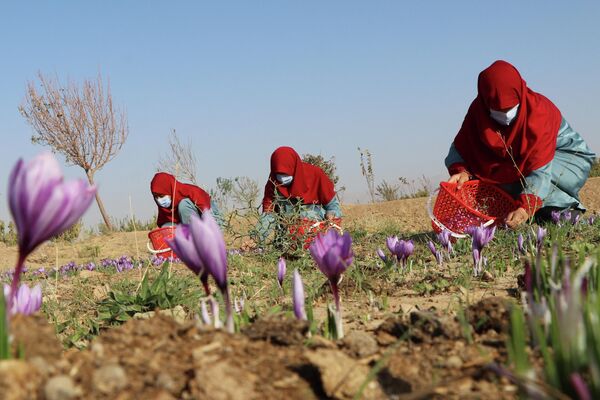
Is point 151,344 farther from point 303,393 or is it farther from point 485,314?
point 485,314

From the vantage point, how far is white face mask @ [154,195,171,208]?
30.2ft

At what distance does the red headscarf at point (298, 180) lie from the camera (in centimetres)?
761

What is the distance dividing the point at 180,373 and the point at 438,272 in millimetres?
2582

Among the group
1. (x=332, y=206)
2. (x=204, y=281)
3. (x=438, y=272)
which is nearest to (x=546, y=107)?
(x=332, y=206)

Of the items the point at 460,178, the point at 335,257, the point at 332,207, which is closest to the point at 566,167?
the point at 460,178

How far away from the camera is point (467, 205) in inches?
224

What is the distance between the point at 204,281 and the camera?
151 centimetres

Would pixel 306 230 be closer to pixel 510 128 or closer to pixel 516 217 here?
pixel 516 217

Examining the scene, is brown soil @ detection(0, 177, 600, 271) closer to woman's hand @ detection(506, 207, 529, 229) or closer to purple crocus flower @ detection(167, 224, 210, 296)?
woman's hand @ detection(506, 207, 529, 229)

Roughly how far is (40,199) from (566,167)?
632 cm

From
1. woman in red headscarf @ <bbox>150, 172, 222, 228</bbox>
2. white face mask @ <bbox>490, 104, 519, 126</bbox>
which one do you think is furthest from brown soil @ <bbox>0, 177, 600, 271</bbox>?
white face mask @ <bbox>490, 104, 519, 126</bbox>

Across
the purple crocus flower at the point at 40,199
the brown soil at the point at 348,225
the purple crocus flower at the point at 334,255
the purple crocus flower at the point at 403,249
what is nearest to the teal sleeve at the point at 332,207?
the brown soil at the point at 348,225

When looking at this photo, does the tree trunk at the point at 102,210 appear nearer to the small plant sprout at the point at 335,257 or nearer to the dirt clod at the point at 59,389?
the small plant sprout at the point at 335,257

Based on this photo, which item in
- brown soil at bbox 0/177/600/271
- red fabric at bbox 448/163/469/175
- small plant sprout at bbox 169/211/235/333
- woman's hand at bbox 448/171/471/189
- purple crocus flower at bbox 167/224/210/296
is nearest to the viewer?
small plant sprout at bbox 169/211/235/333
